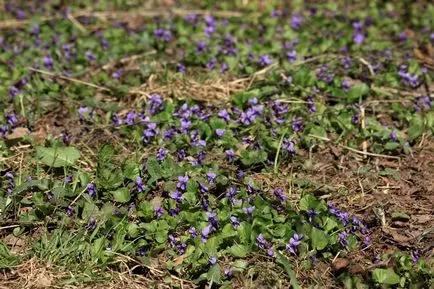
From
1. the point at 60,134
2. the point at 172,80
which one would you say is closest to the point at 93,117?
the point at 60,134

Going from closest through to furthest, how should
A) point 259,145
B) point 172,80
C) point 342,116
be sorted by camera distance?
point 259,145 → point 342,116 → point 172,80

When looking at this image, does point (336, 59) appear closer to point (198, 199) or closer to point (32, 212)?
point (198, 199)

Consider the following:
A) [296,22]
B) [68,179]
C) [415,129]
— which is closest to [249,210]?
[68,179]

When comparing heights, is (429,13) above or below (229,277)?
above

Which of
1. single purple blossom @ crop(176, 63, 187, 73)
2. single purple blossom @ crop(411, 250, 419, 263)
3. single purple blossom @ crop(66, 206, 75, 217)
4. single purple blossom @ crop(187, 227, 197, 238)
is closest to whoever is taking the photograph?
single purple blossom @ crop(411, 250, 419, 263)


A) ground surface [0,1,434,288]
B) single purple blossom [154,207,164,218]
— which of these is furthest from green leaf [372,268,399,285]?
single purple blossom [154,207,164,218]

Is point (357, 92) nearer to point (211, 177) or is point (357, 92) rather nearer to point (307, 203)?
point (307, 203)

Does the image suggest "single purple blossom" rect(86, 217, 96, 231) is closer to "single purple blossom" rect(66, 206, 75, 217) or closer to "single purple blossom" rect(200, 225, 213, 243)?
"single purple blossom" rect(66, 206, 75, 217)
